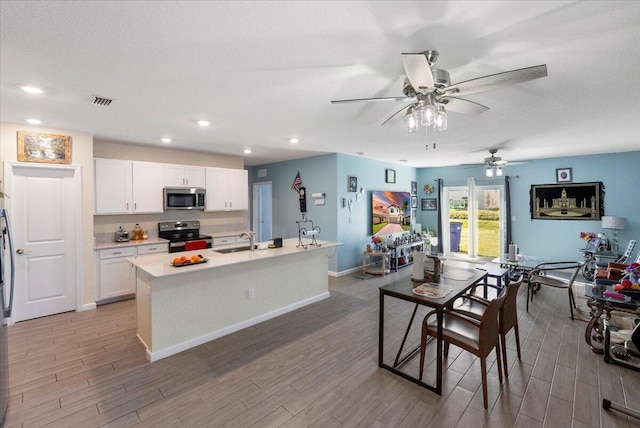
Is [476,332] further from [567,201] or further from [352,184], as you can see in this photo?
[567,201]

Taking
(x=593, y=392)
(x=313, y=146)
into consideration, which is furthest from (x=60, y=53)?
(x=593, y=392)

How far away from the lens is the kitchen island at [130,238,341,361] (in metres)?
2.92

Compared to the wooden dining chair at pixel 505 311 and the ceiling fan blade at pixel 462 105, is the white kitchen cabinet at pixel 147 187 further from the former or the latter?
the wooden dining chair at pixel 505 311

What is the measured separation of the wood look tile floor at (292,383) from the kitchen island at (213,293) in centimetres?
17

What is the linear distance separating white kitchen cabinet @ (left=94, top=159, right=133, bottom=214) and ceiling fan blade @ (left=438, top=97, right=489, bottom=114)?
4726 millimetres

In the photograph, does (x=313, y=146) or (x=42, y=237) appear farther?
(x=313, y=146)

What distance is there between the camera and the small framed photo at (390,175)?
7.27 metres

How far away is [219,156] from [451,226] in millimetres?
6413

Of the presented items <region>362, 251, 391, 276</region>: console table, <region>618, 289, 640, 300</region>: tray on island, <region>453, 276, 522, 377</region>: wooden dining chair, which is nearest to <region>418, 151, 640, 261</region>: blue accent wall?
<region>362, 251, 391, 276</region>: console table

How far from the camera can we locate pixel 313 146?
5195 millimetres

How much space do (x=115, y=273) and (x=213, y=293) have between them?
7.20 feet

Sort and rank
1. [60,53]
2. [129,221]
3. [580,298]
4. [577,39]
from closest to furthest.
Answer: [577,39]
[60,53]
[580,298]
[129,221]

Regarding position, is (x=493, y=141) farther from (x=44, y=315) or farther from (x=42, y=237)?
(x=44, y=315)

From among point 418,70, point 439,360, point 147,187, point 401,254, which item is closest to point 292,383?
point 439,360
